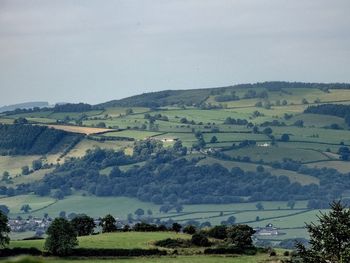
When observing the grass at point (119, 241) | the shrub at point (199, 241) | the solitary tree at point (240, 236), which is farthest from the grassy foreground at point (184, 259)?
the solitary tree at point (240, 236)

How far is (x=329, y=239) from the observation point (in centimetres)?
6100

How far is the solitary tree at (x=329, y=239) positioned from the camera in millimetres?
59938

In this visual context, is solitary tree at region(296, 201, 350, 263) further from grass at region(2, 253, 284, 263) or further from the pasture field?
the pasture field

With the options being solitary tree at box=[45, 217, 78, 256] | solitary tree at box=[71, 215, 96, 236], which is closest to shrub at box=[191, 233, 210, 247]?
solitary tree at box=[45, 217, 78, 256]

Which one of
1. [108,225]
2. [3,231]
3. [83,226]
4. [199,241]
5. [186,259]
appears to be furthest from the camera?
[83,226]

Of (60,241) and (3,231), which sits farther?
(3,231)

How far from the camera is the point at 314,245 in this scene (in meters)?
61.7

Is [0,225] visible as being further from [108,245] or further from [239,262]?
[239,262]

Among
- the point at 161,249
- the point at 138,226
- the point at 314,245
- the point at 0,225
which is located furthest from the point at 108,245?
the point at 314,245

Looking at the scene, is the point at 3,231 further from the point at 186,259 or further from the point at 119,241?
the point at 186,259

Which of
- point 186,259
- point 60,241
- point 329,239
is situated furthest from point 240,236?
point 329,239

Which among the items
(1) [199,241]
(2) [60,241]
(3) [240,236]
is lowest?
(1) [199,241]

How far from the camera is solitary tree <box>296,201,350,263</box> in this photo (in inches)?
2360

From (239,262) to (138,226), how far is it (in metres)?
32.0
